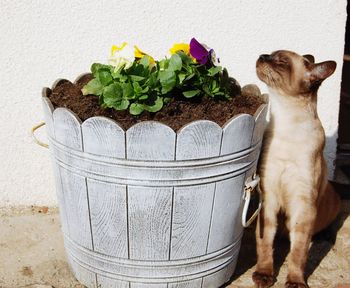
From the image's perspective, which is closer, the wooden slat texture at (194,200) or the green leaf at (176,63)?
the wooden slat texture at (194,200)

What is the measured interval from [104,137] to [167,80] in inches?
15.4

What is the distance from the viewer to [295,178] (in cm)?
263

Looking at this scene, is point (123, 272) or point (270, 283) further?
point (270, 283)

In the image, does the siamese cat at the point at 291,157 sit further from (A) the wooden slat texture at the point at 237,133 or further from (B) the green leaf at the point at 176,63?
(B) the green leaf at the point at 176,63

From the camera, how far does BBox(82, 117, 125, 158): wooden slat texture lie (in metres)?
2.08

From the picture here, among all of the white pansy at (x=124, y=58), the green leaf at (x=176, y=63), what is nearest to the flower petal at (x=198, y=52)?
the green leaf at (x=176, y=63)

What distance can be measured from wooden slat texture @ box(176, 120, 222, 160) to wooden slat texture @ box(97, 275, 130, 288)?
2.39 ft

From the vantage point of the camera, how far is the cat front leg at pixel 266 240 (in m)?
2.70

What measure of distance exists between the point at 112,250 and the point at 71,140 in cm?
55

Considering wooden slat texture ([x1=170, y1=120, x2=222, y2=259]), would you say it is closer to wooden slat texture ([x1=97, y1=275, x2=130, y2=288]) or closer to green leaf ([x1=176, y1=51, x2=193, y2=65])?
wooden slat texture ([x1=97, y1=275, x2=130, y2=288])

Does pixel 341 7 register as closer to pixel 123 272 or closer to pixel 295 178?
pixel 295 178

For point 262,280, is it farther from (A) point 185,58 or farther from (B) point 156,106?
(A) point 185,58

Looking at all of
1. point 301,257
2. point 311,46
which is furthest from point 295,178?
point 311,46

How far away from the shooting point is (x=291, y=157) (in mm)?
2611
